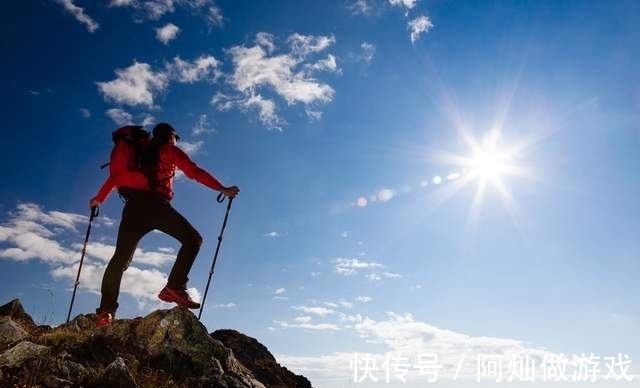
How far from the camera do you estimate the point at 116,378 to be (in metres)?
7.36

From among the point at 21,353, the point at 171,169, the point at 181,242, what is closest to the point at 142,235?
the point at 181,242

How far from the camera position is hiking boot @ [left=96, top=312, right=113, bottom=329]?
940 centimetres

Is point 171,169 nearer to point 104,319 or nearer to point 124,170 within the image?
point 124,170

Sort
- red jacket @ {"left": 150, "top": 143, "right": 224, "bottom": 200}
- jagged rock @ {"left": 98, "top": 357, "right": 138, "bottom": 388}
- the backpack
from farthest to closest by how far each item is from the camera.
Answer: red jacket @ {"left": 150, "top": 143, "right": 224, "bottom": 200} → the backpack → jagged rock @ {"left": 98, "top": 357, "right": 138, "bottom": 388}

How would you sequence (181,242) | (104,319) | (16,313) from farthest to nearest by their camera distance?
(16,313) → (181,242) → (104,319)

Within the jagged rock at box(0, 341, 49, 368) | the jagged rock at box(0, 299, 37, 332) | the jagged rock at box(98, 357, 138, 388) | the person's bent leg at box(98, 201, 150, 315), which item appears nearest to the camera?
the jagged rock at box(98, 357, 138, 388)

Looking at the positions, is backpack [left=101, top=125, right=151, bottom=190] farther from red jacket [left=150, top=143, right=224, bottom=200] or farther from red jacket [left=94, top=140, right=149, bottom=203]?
red jacket [left=150, top=143, right=224, bottom=200]

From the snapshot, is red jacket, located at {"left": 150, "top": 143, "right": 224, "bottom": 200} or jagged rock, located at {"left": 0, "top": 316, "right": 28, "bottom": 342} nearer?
jagged rock, located at {"left": 0, "top": 316, "right": 28, "bottom": 342}

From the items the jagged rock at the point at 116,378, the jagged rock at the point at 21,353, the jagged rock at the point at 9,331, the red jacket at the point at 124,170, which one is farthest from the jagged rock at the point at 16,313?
the jagged rock at the point at 116,378

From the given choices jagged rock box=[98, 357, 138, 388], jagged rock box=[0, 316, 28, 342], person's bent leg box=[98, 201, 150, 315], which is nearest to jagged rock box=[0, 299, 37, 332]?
jagged rock box=[0, 316, 28, 342]

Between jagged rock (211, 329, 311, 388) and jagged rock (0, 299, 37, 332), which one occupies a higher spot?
jagged rock (0, 299, 37, 332)

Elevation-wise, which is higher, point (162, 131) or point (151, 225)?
point (162, 131)

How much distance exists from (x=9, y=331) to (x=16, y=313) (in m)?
3.77

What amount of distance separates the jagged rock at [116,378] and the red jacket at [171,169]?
134 inches
